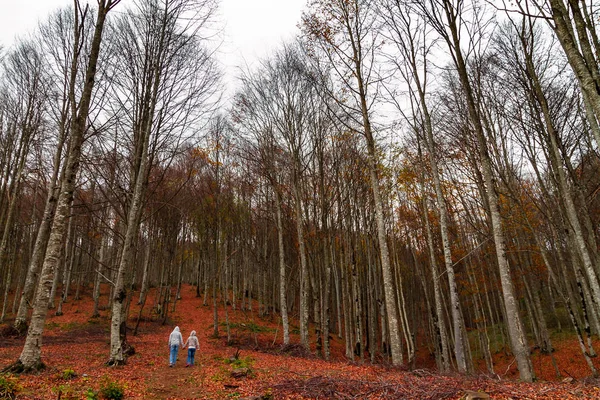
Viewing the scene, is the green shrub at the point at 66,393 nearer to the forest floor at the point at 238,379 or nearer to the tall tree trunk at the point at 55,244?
the forest floor at the point at 238,379

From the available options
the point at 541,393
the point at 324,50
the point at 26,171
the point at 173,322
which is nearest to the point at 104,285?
the point at 173,322

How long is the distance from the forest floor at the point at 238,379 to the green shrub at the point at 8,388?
4.5 inches

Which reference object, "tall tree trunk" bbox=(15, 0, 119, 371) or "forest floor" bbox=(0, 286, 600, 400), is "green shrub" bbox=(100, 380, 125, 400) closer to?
"forest floor" bbox=(0, 286, 600, 400)

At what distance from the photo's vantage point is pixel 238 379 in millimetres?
7176

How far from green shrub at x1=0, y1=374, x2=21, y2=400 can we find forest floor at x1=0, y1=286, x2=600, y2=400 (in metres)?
0.11

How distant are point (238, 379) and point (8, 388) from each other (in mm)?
4148

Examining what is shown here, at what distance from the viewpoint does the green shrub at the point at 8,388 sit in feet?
13.8

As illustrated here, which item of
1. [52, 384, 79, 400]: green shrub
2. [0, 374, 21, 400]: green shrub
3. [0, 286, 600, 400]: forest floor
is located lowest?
[0, 286, 600, 400]: forest floor

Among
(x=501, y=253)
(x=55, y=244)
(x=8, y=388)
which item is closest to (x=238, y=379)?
(x=8, y=388)

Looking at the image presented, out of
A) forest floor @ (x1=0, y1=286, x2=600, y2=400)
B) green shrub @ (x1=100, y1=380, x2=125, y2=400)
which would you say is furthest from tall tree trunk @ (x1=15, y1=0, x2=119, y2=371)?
green shrub @ (x1=100, y1=380, x2=125, y2=400)

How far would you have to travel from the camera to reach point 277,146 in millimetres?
14945

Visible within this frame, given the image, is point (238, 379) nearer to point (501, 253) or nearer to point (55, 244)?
point (55, 244)

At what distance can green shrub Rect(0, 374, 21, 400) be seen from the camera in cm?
420

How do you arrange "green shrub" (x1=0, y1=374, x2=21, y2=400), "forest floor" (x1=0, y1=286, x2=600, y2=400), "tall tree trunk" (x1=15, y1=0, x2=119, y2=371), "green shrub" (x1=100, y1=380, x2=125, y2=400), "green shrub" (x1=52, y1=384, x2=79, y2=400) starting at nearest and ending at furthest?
1. "green shrub" (x1=0, y1=374, x2=21, y2=400)
2. "green shrub" (x1=52, y1=384, x2=79, y2=400)
3. "green shrub" (x1=100, y1=380, x2=125, y2=400)
4. "forest floor" (x1=0, y1=286, x2=600, y2=400)
5. "tall tree trunk" (x1=15, y1=0, x2=119, y2=371)
